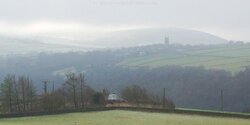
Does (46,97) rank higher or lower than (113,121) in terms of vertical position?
higher

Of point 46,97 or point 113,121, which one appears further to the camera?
point 46,97

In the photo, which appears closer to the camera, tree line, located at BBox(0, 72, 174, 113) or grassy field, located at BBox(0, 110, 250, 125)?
grassy field, located at BBox(0, 110, 250, 125)

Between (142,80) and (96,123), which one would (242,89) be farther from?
(96,123)

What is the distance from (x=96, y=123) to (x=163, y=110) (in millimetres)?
24824

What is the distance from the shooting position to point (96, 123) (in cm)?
4372

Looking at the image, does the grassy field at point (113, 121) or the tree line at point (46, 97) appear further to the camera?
the tree line at point (46, 97)

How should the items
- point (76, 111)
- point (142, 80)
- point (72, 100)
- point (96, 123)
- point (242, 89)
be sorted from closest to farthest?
point (96, 123)
point (76, 111)
point (72, 100)
point (242, 89)
point (142, 80)

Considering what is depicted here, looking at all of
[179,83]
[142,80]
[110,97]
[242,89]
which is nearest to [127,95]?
[110,97]

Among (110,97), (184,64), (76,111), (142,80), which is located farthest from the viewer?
(184,64)

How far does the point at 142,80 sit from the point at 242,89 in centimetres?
3883

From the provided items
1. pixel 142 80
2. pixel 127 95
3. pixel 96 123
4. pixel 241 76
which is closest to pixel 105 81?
pixel 142 80

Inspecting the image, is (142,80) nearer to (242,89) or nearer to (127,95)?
(242,89)

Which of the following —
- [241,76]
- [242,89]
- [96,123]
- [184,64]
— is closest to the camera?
[96,123]

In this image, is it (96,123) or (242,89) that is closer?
(96,123)
